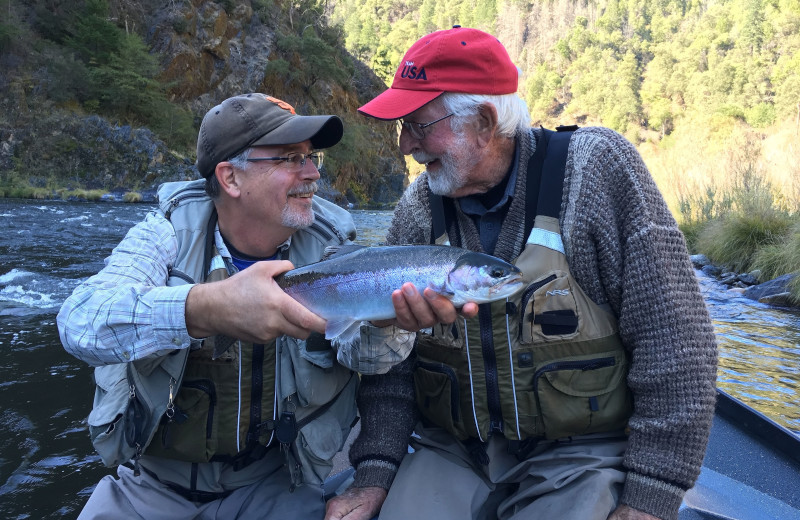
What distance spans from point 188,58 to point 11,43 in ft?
36.2

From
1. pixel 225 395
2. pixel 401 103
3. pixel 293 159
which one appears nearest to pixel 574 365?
pixel 401 103

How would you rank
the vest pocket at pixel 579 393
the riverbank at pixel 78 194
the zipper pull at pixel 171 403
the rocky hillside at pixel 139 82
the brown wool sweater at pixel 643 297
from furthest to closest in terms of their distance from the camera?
1. the rocky hillside at pixel 139 82
2. the riverbank at pixel 78 194
3. the zipper pull at pixel 171 403
4. the vest pocket at pixel 579 393
5. the brown wool sweater at pixel 643 297

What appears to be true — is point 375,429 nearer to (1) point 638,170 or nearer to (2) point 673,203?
(1) point 638,170

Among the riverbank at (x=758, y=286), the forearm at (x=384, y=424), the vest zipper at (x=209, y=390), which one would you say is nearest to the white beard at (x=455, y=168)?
the forearm at (x=384, y=424)

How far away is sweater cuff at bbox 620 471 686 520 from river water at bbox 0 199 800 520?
3.23m

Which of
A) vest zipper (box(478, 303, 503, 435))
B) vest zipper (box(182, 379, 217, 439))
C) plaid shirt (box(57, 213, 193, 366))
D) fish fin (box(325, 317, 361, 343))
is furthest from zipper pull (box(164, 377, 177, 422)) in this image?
vest zipper (box(478, 303, 503, 435))

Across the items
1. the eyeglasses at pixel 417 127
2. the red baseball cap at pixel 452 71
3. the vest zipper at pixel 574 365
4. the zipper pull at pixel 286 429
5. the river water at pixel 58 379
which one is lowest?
the river water at pixel 58 379

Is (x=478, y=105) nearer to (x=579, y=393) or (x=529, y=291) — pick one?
(x=529, y=291)

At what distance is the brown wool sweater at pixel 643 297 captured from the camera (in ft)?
6.87

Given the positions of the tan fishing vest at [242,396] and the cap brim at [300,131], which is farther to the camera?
the cap brim at [300,131]

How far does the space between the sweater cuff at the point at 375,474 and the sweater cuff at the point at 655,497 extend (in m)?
0.96

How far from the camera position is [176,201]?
2.77 m

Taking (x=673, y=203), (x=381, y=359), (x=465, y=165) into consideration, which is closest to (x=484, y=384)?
(x=381, y=359)

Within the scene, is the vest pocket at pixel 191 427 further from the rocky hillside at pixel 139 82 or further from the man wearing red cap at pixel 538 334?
the rocky hillside at pixel 139 82
